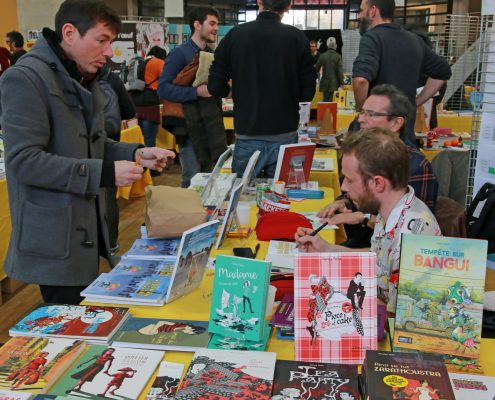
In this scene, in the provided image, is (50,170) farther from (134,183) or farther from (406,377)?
(134,183)

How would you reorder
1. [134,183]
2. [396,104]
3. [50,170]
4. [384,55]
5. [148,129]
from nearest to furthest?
1. [50,170]
2. [396,104]
3. [384,55]
4. [134,183]
5. [148,129]

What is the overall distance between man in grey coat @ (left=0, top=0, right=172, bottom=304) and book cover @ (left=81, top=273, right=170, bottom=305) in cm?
22

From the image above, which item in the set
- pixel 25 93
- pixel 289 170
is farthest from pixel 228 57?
pixel 25 93

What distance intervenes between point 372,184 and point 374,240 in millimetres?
197

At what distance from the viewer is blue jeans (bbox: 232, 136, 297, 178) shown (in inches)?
135

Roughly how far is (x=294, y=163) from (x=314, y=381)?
6.66 ft

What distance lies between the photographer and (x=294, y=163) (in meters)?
3.13

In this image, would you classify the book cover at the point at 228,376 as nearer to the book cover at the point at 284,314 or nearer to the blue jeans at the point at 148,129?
the book cover at the point at 284,314

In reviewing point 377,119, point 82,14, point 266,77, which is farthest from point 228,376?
point 266,77

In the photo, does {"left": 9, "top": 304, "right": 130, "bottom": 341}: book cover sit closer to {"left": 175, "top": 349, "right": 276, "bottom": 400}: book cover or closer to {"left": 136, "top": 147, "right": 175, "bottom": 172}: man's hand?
{"left": 175, "top": 349, "right": 276, "bottom": 400}: book cover

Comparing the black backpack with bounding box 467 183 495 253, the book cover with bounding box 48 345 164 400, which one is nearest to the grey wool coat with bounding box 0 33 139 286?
the book cover with bounding box 48 345 164 400

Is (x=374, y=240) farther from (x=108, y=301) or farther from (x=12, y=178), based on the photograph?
(x=12, y=178)

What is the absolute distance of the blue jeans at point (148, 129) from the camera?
694cm

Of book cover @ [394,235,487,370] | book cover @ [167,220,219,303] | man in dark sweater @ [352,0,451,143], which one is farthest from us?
man in dark sweater @ [352,0,451,143]
